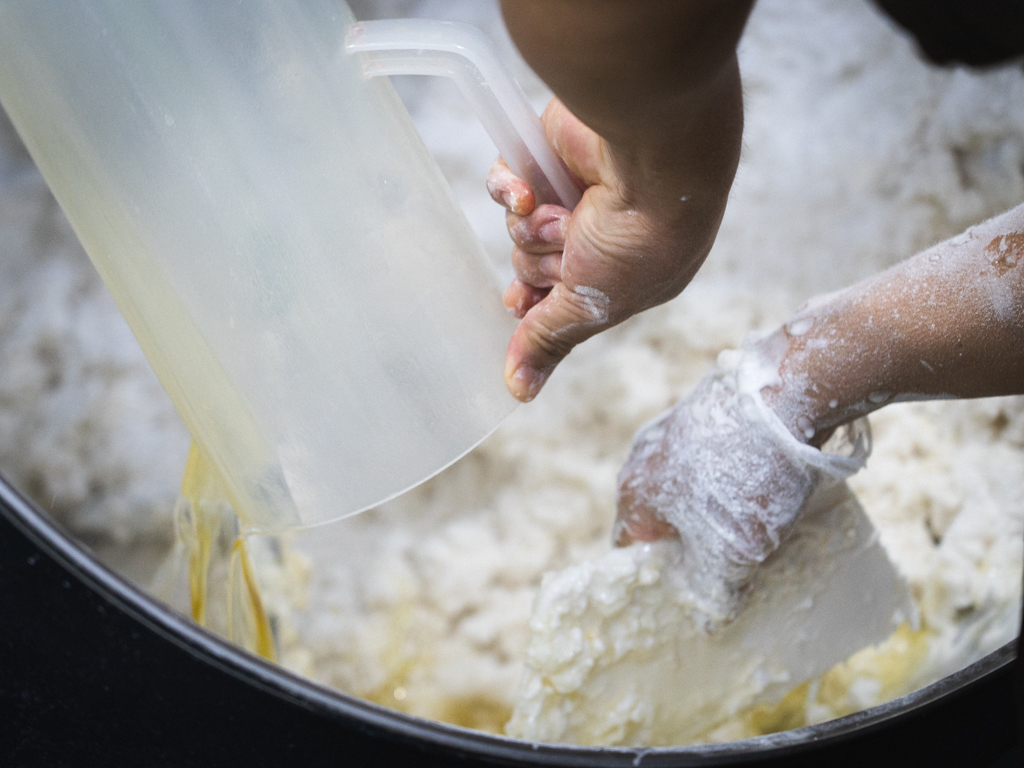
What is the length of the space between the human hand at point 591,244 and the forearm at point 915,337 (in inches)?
4.9

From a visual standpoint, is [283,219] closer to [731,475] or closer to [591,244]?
[591,244]

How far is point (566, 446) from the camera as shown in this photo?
38.2 inches

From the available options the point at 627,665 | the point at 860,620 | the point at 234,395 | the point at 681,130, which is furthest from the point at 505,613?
the point at 681,130

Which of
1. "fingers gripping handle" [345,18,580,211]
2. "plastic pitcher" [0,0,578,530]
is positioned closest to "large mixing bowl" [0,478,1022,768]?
"plastic pitcher" [0,0,578,530]

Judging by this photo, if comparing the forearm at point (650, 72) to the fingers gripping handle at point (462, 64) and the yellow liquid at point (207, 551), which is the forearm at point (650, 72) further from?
the yellow liquid at point (207, 551)

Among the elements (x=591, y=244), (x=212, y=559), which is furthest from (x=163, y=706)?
Result: (x=591, y=244)

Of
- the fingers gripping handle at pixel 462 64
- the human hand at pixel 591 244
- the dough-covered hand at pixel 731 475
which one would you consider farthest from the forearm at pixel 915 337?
the fingers gripping handle at pixel 462 64

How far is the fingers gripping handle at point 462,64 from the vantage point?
47cm

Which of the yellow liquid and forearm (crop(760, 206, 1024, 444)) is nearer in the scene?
forearm (crop(760, 206, 1024, 444))

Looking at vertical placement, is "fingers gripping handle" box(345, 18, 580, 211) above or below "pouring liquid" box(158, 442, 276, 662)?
above

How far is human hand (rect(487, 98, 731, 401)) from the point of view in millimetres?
426

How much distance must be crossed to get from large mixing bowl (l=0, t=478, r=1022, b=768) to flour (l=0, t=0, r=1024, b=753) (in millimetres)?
311

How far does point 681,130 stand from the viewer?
1.21ft

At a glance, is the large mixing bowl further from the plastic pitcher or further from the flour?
the flour
